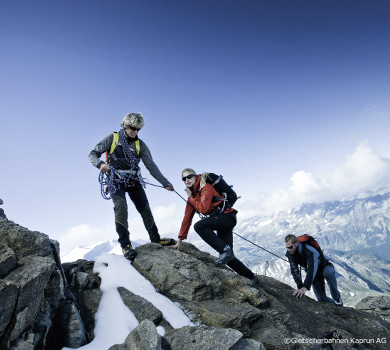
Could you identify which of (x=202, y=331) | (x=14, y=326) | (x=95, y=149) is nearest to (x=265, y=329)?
(x=202, y=331)

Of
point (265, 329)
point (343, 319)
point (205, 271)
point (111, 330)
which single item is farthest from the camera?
point (343, 319)

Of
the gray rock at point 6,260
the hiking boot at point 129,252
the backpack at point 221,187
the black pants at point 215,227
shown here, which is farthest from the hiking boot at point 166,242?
the gray rock at point 6,260

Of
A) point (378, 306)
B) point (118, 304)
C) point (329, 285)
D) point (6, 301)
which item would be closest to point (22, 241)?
point (6, 301)

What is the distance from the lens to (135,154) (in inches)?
467

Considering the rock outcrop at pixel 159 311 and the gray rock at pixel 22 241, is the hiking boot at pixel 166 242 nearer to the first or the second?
the rock outcrop at pixel 159 311

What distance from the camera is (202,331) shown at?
6723 mm

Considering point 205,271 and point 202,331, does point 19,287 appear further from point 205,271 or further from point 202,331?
point 205,271

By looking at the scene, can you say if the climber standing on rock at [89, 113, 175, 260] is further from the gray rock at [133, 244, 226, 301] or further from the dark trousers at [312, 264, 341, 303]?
the dark trousers at [312, 264, 341, 303]

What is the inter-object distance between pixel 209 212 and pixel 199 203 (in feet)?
1.98

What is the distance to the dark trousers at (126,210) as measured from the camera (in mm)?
11312

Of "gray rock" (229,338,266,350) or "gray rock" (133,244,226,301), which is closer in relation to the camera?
"gray rock" (229,338,266,350)

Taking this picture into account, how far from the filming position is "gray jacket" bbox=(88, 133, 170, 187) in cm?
1090

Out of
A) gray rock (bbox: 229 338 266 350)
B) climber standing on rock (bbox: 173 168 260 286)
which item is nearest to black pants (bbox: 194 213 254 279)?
climber standing on rock (bbox: 173 168 260 286)

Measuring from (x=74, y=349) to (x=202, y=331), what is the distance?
341 centimetres
